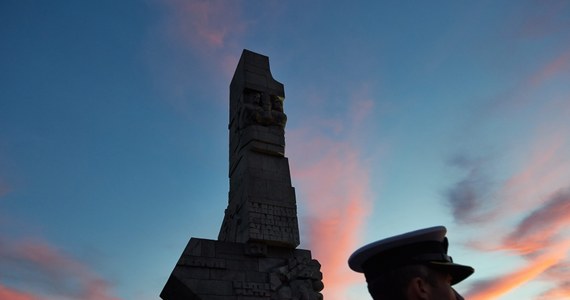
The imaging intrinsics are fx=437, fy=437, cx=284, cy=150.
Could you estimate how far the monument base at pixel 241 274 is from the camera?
8.20m

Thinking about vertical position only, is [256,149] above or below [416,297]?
above

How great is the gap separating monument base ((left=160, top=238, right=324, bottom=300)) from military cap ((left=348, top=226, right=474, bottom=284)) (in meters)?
6.33

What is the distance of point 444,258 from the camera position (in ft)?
7.45

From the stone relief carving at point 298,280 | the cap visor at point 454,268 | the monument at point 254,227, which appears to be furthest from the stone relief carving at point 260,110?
the cap visor at point 454,268

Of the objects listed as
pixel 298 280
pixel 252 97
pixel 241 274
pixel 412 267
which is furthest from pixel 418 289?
pixel 252 97

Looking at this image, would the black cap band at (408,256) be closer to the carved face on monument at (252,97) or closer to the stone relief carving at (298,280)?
the stone relief carving at (298,280)

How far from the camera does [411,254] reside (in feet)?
7.47

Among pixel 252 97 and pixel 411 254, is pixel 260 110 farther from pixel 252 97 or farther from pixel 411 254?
pixel 411 254

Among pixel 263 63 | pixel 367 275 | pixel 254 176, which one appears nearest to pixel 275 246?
pixel 254 176

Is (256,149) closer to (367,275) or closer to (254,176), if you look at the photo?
(254,176)

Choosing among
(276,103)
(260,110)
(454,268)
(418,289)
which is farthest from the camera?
(276,103)

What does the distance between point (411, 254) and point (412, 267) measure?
68 mm

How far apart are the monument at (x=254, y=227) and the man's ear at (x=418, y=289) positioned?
657cm

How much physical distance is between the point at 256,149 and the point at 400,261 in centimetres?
852
